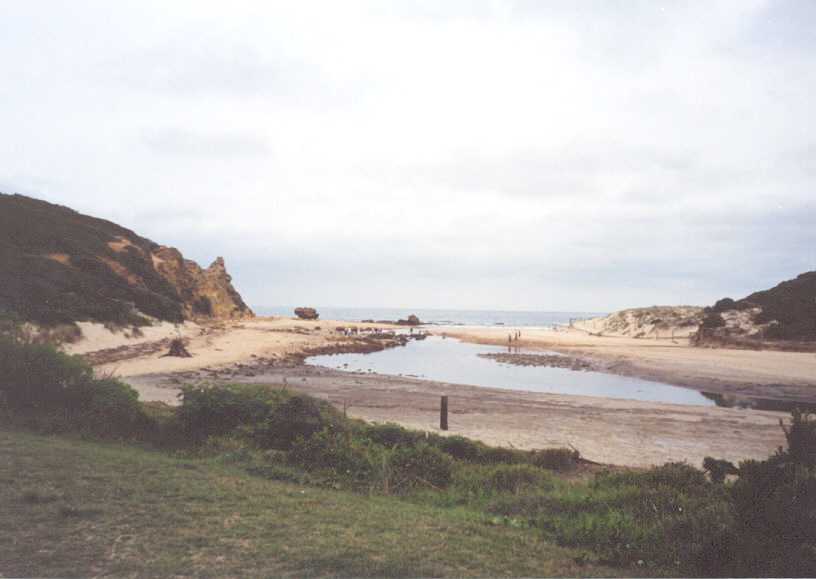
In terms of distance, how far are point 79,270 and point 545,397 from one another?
3182cm

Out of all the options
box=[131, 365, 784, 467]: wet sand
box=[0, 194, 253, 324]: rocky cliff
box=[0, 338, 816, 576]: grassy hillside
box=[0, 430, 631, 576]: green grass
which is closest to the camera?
box=[0, 430, 631, 576]: green grass

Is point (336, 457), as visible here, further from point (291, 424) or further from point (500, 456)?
point (500, 456)

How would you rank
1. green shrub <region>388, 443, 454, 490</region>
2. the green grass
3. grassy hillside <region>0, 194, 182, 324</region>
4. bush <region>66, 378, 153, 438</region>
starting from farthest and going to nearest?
grassy hillside <region>0, 194, 182, 324</region> → bush <region>66, 378, 153, 438</region> → green shrub <region>388, 443, 454, 490</region> → the green grass

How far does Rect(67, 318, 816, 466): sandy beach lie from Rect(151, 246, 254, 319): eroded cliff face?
13.2 m

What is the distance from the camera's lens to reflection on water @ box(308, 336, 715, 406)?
30797mm

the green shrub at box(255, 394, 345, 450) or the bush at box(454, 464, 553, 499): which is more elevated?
the green shrub at box(255, 394, 345, 450)

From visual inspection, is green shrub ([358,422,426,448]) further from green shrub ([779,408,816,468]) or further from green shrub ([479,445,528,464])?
green shrub ([779,408,816,468])

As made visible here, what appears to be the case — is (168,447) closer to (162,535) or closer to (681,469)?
(162,535)

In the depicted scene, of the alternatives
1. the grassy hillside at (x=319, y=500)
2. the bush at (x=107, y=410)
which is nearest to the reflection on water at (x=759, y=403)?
the grassy hillside at (x=319, y=500)

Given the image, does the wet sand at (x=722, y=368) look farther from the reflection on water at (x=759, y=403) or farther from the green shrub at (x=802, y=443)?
the green shrub at (x=802, y=443)

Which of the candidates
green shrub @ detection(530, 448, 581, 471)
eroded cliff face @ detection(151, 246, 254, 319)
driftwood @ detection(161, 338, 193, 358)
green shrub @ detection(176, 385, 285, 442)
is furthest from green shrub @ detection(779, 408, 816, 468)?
eroded cliff face @ detection(151, 246, 254, 319)

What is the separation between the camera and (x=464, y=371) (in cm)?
4147

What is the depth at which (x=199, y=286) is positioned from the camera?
215ft

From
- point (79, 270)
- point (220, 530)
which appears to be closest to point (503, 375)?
point (79, 270)
